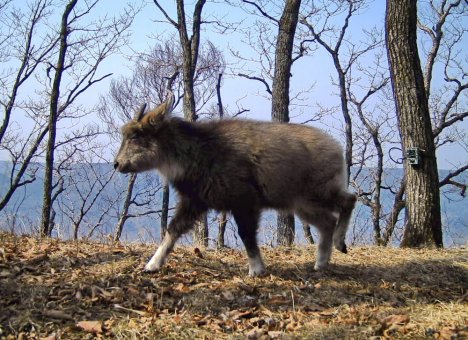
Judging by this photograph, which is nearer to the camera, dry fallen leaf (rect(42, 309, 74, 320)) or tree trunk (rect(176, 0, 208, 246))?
dry fallen leaf (rect(42, 309, 74, 320))

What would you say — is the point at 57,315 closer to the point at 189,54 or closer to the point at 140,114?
the point at 140,114

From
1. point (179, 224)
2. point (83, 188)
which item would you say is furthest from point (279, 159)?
point (83, 188)

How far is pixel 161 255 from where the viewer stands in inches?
217

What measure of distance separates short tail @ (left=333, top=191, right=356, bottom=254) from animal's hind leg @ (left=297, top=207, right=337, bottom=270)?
0.38ft

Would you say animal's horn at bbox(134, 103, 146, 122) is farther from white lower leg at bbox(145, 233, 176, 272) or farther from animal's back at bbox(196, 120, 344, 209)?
white lower leg at bbox(145, 233, 176, 272)

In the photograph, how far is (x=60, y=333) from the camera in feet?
12.6

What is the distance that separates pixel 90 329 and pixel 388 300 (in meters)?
2.86

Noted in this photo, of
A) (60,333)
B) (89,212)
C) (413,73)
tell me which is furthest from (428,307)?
(89,212)

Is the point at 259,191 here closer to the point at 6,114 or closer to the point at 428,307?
the point at 428,307

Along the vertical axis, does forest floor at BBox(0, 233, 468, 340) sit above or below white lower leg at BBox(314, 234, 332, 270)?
below

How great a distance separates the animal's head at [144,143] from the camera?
237 inches

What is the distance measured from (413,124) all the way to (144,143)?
4795 millimetres

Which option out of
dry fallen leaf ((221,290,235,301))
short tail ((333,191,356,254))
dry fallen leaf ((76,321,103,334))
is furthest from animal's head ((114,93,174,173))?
dry fallen leaf ((76,321,103,334))

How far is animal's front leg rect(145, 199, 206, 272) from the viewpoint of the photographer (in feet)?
18.4
